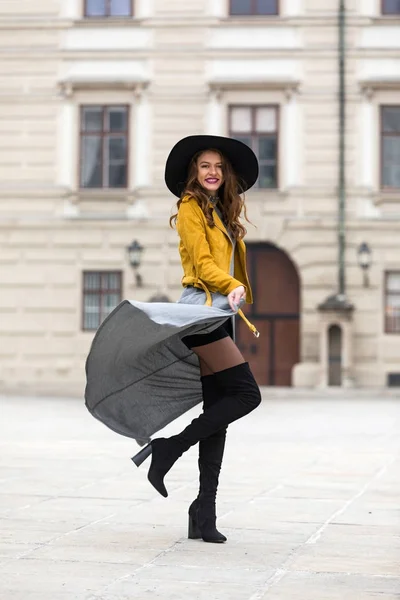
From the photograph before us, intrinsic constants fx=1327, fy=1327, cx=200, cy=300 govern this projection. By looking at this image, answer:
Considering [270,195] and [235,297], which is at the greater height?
[270,195]

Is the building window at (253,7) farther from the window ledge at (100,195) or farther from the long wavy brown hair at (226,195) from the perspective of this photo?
the long wavy brown hair at (226,195)

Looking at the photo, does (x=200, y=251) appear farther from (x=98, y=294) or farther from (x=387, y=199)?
(x=387, y=199)

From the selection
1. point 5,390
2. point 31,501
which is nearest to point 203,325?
point 31,501

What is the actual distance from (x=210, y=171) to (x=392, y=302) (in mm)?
21656

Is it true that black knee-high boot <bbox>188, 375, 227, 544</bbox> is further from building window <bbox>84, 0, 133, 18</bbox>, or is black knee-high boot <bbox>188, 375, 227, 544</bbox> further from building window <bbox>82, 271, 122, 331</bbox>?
building window <bbox>84, 0, 133, 18</bbox>

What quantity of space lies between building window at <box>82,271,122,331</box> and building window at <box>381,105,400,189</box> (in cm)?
607

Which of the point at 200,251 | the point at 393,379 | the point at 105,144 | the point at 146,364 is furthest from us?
the point at 105,144

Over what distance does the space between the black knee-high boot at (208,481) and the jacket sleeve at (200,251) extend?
46 centimetres

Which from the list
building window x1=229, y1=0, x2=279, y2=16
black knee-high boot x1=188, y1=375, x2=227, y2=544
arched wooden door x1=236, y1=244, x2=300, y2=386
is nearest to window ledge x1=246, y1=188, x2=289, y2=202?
arched wooden door x1=236, y1=244, x2=300, y2=386

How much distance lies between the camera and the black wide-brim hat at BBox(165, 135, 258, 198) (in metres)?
6.42

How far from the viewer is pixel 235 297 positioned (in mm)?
6066

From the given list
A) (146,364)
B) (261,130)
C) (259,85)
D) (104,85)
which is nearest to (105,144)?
(104,85)

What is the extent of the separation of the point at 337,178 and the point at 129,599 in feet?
78.0

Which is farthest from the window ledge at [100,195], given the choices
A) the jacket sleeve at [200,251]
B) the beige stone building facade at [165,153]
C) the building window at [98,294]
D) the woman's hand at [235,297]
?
the woman's hand at [235,297]
